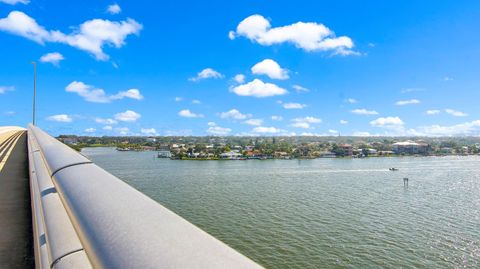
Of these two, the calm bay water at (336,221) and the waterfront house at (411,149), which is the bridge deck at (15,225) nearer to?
the calm bay water at (336,221)

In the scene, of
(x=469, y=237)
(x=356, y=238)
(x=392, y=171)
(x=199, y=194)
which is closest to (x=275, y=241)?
(x=356, y=238)

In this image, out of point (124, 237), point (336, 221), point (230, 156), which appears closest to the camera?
point (124, 237)

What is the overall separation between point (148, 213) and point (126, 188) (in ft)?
1.34

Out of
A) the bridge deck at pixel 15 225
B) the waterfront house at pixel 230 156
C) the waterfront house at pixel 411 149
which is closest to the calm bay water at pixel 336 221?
the bridge deck at pixel 15 225

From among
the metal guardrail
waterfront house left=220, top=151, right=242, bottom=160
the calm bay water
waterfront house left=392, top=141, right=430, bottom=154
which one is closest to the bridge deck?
the metal guardrail

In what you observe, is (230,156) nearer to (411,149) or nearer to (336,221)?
(336,221)

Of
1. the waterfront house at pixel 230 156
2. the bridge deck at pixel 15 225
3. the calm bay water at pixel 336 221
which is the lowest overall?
the calm bay water at pixel 336 221

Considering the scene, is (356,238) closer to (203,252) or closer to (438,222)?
(438,222)

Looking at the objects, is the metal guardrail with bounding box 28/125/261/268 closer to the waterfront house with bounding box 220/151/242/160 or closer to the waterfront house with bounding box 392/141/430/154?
the waterfront house with bounding box 220/151/242/160

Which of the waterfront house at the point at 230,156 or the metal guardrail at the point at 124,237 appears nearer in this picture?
the metal guardrail at the point at 124,237

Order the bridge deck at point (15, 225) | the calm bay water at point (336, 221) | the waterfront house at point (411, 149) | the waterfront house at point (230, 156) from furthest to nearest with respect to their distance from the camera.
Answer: the waterfront house at point (411, 149) < the waterfront house at point (230, 156) < the calm bay water at point (336, 221) < the bridge deck at point (15, 225)

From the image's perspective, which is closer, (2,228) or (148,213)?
(148,213)

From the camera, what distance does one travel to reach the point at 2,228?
242 cm

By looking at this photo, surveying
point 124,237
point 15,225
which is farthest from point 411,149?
point 124,237
